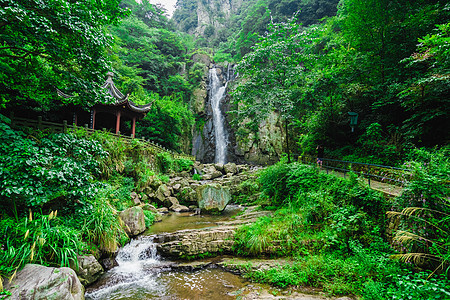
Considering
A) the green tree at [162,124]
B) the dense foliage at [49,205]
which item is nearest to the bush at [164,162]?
the green tree at [162,124]

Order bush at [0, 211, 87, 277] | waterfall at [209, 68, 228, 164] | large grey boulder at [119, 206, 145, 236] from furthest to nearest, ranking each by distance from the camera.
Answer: waterfall at [209, 68, 228, 164]
large grey boulder at [119, 206, 145, 236]
bush at [0, 211, 87, 277]

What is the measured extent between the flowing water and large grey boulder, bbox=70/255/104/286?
0.55 feet

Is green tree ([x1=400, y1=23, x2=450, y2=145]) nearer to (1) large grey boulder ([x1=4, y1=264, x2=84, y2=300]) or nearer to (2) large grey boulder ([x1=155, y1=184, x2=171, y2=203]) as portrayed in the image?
(1) large grey boulder ([x1=4, y1=264, x2=84, y2=300])

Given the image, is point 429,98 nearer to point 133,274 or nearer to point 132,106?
point 133,274

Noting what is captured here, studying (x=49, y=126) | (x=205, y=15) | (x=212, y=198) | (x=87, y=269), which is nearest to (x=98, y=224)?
(x=87, y=269)

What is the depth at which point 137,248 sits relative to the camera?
6.12m

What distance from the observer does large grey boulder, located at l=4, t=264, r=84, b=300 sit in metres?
3.20

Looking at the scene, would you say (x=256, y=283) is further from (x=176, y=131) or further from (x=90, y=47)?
(x=176, y=131)

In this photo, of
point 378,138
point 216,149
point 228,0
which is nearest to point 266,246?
point 378,138

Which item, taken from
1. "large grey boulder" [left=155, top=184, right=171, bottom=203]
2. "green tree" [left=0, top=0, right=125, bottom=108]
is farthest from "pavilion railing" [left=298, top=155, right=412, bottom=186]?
"large grey boulder" [left=155, top=184, right=171, bottom=203]

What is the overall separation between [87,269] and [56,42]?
5.44m

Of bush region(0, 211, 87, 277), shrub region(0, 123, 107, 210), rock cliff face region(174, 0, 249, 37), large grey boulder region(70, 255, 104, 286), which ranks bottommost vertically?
large grey boulder region(70, 255, 104, 286)

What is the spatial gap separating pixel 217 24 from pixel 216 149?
3561 centimetres

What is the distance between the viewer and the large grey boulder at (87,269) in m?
4.45
